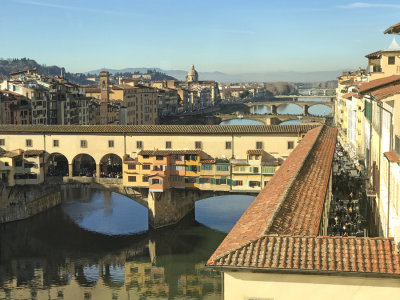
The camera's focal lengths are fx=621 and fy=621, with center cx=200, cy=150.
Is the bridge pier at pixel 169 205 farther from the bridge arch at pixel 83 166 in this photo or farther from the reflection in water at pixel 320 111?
the reflection in water at pixel 320 111

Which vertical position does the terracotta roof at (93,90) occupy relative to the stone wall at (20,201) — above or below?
above

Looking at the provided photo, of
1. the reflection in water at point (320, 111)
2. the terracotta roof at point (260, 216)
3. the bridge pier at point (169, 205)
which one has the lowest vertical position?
the bridge pier at point (169, 205)

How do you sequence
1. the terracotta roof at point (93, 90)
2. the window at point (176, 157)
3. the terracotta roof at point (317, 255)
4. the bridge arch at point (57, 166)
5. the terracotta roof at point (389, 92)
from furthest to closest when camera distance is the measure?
the terracotta roof at point (93, 90) < the bridge arch at point (57, 166) < the window at point (176, 157) < the terracotta roof at point (389, 92) < the terracotta roof at point (317, 255)

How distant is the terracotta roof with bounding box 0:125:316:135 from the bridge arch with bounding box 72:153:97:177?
2.07m

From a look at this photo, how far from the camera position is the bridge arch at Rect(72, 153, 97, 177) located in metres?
39.3

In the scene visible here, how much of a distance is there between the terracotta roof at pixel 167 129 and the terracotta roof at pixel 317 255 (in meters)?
24.8

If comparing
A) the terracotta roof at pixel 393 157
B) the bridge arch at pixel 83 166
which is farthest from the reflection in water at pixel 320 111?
the terracotta roof at pixel 393 157

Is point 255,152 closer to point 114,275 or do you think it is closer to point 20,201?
point 114,275

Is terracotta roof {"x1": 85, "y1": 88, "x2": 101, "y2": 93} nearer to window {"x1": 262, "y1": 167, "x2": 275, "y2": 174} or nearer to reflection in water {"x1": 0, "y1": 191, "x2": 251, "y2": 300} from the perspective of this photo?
reflection in water {"x1": 0, "y1": 191, "x2": 251, "y2": 300}

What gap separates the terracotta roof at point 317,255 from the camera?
7.71 meters

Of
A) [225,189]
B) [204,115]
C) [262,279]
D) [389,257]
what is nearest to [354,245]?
[389,257]

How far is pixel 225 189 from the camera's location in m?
32.6

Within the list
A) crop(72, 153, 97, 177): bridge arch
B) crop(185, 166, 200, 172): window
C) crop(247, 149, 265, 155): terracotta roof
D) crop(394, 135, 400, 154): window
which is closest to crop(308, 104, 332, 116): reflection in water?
crop(72, 153, 97, 177): bridge arch

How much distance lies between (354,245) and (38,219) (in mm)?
29887
